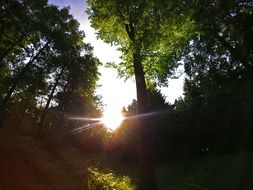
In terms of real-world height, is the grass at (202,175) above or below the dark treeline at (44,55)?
below

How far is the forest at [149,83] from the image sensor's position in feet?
53.2

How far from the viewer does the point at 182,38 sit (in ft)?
64.5

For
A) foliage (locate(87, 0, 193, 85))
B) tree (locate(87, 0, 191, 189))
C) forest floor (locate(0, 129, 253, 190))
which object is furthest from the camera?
foliage (locate(87, 0, 193, 85))

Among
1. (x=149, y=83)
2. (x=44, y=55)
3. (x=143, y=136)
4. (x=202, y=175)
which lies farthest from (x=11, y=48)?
(x=202, y=175)

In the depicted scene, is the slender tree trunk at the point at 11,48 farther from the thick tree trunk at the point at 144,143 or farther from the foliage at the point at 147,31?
the thick tree trunk at the point at 144,143

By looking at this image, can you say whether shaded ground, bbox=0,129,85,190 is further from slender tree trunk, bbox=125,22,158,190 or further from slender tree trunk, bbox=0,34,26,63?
slender tree trunk, bbox=0,34,26,63

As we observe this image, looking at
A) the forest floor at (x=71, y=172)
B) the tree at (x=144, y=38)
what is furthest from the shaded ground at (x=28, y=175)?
the tree at (x=144, y=38)

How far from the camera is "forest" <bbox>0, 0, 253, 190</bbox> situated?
16.2 meters

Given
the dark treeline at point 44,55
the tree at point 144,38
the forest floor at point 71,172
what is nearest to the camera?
the forest floor at point 71,172

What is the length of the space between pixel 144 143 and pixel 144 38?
5.63 m

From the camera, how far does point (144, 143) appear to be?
16.1 m

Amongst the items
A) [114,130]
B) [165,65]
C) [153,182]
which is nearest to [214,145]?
[114,130]

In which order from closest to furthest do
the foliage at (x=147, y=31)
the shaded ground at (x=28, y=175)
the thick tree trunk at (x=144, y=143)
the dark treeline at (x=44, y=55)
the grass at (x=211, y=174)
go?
the shaded ground at (x=28, y=175) < the thick tree trunk at (x=144, y=143) < the foliage at (x=147, y=31) < the grass at (x=211, y=174) < the dark treeline at (x=44, y=55)

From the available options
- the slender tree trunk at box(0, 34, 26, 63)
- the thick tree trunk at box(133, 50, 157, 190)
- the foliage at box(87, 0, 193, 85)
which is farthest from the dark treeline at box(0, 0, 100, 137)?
the thick tree trunk at box(133, 50, 157, 190)
